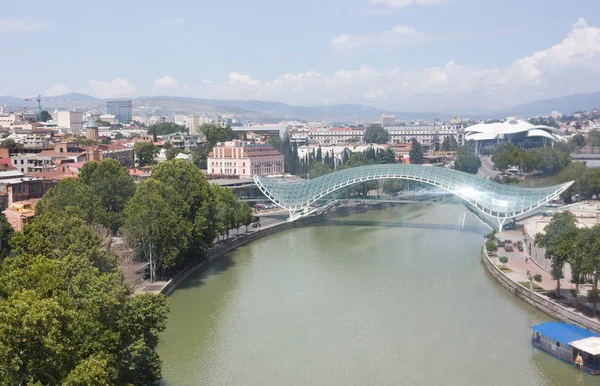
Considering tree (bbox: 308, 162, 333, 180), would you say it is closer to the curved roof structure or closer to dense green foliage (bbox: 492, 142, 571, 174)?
dense green foliage (bbox: 492, 142, 571, 174)

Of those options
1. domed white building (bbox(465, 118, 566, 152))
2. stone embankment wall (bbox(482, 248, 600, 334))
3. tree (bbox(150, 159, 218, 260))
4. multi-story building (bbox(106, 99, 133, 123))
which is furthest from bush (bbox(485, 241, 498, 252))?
multi-story building (bbox(106, 99, 133, 123))

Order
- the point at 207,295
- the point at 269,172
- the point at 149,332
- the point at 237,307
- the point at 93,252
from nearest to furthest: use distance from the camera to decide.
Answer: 1. the point at 149,332
2. the point at 93,252
3. the point at 237,307
4. the point at 207,295
5. the point at 269,172

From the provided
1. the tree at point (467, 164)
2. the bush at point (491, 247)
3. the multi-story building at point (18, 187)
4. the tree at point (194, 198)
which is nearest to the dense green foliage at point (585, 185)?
the bush at point (491, 247)

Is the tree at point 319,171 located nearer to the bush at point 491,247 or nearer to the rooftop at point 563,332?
the bush at point 491,247

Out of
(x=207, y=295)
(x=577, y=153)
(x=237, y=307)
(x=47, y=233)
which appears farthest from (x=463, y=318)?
(x=577, y=153)

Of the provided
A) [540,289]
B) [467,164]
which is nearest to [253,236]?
[540,289]

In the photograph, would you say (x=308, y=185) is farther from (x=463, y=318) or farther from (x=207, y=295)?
(x=463, y=318)
